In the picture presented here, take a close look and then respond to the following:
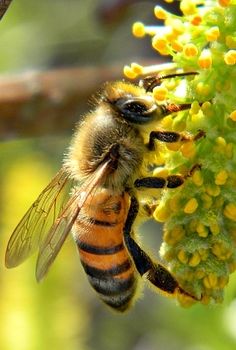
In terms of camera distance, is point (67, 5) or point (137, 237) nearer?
point (137, 237)

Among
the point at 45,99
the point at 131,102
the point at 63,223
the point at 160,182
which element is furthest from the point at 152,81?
the point at 45,99

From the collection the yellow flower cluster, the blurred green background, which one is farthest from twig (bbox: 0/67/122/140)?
the yellow flower cluster

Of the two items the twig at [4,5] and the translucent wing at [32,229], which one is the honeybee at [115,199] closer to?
the translucent wing at [32,229]

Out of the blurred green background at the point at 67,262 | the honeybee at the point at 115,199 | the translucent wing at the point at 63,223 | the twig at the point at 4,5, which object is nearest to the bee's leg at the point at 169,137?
the honeybee at the point at 115,199

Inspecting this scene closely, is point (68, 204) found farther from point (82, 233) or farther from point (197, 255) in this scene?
point (197, 255)

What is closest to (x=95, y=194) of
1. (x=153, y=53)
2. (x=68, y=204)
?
(x=68, y=204)

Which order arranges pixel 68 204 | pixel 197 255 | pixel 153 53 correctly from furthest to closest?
1. pixel 153 53
2. pixel 68 204
3. pixel 197 255

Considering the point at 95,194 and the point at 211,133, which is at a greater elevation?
the point at 211,133
